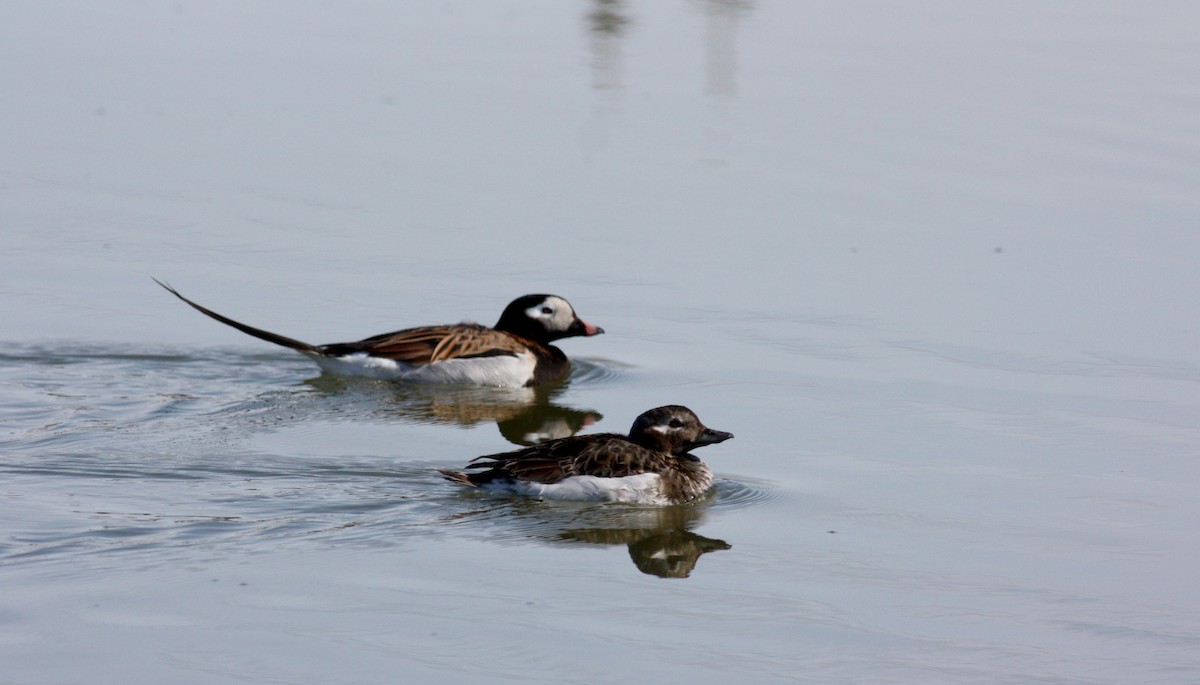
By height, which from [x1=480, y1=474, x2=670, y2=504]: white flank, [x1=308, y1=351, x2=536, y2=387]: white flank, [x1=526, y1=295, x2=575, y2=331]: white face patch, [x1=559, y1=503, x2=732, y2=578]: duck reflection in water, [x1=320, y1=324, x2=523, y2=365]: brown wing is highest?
[x1=526, y1=295, x2=575, y2=331]: white face patch

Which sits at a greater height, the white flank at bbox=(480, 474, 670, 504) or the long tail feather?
the long tail feather

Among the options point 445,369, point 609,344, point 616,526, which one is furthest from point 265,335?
point 616,526

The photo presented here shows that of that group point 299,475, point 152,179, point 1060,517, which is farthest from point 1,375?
point 1060,517

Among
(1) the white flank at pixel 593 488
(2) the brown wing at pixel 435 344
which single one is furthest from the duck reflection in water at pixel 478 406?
(1) the white flank at pixel 593 488

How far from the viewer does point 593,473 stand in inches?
363

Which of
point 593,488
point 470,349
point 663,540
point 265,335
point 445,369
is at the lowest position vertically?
point 663,540

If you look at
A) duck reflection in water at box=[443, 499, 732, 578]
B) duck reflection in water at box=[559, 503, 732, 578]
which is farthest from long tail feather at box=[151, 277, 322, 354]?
duck reflection in water at box=[559, 503, 732, 578]

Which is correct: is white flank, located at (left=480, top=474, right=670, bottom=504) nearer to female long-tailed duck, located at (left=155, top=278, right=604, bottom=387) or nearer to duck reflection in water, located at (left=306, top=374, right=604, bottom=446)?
duck reflection in water, located at (left=306, top=374, right=604, bottom=446)

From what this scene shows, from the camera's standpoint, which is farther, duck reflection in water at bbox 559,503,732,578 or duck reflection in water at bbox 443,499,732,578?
duck reflection in water at bbox 443,499,732,578

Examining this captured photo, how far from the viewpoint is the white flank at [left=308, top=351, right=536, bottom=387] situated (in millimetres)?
11484

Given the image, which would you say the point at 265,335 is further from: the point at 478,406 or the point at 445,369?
the point at 478,406

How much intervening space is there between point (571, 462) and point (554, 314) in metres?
2.98

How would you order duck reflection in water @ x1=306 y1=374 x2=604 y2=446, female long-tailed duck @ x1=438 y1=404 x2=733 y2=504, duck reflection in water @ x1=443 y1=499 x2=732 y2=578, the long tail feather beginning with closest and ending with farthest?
duck reflection in water @ x1=443 y1=499 x2=732 y2=578 < female long-tailed duck @ x1=438 y1=404 x2=733 y2=504 < duck reflection in water @ x1=306 y1=374 x2=604 y2=446 < the long tail feather

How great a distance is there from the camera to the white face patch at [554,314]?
1209cm
